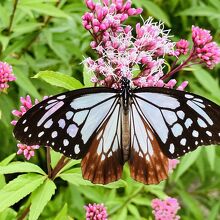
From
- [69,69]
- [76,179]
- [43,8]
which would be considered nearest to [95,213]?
[76,179]

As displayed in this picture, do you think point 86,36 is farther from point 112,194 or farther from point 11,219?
point 11,219

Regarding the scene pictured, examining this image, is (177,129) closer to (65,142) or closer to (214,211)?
(65,142)

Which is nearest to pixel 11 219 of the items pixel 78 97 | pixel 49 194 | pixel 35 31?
pixel 49 194

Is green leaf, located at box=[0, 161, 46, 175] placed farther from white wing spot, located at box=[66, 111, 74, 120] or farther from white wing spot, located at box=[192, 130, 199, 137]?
white wing spot, located at box=[192, 130, 199, 137]

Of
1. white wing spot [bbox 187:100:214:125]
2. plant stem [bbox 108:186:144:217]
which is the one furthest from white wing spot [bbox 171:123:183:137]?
plant stem [bbox 108:186:144:217]

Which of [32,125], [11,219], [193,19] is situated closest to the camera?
[32,125]

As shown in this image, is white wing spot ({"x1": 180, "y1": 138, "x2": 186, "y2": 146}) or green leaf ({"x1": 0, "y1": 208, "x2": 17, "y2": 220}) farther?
green leaf ({"x1": 0, "y1": 208, "x2": 17, "y2": 220})

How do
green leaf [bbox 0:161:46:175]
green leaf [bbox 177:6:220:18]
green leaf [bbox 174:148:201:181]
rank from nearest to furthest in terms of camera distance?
green leaf [bbox 0:161:46:175] < green leaf [bbox 174:148:201:181] < green leaf [bbox 177:6:220:18]
